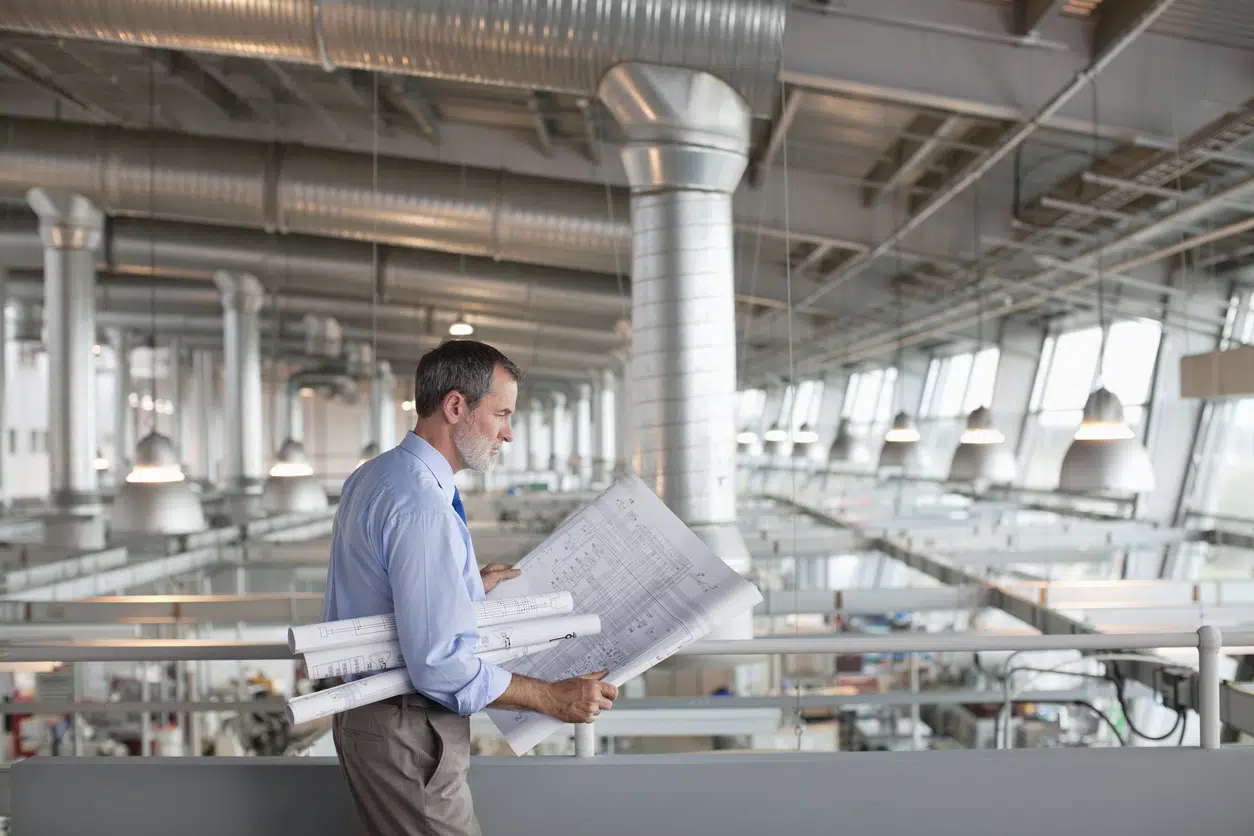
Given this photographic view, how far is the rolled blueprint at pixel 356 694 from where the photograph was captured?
1.41m

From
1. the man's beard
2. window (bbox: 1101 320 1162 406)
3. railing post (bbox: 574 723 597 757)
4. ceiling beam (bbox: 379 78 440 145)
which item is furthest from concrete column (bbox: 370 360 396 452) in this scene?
the man's beard

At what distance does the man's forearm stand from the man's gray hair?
415 millimetres

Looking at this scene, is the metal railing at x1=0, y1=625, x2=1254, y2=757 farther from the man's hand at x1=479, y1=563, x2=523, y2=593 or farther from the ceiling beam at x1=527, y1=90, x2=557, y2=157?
the ceiling beam at x1=527, y1=90, x2=557, y2=157

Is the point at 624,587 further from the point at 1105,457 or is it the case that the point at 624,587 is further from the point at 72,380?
the point at 72,380

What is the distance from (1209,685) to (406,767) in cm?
165

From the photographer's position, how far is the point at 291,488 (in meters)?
7.89

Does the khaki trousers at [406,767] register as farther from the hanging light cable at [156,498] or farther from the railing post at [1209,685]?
the hanging light cable at [156,498]

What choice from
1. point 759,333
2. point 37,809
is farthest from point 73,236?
point 759,333

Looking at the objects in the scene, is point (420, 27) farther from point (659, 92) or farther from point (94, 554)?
point (94, 554)

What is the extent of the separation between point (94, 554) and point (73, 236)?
2501mm

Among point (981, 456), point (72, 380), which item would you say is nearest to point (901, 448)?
point (981, 456)

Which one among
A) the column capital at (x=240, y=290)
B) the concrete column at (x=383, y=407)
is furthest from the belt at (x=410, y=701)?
the concrete column at (x=383, y=407)

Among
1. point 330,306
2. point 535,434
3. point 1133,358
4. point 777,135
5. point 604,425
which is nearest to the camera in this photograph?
point 777,135

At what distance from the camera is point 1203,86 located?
534cm
